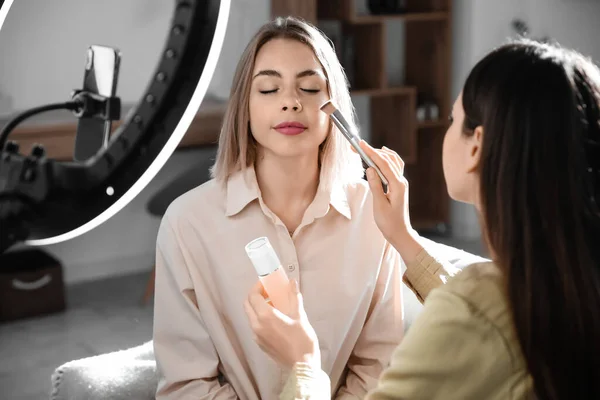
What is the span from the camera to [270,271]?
89cm

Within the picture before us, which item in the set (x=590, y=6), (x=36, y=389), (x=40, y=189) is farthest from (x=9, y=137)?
(x=590, y=6)

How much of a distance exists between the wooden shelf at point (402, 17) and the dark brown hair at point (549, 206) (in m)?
2.91

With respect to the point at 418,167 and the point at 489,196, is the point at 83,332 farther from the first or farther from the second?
the point at 489,196

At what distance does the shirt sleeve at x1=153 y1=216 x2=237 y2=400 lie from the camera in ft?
4.00

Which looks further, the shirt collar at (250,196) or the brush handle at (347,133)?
the shirt collar at (250,196)

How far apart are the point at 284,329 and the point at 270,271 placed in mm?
73

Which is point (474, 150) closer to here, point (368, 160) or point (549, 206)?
point (549, 206)

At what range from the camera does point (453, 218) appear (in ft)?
13.6

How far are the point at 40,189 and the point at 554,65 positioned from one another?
0.49m

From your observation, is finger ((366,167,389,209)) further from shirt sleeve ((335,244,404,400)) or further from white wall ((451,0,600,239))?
white wall ((451,0,600,239))

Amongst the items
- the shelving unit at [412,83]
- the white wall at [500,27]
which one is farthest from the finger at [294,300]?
the white wall at [500,27]

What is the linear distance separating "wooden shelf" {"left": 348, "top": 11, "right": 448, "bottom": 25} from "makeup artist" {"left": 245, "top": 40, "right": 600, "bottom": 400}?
2888 mm

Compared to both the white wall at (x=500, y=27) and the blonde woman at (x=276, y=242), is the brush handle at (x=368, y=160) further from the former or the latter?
the white wall at (x=500, y=27)

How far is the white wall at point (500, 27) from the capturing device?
12.7 ft
